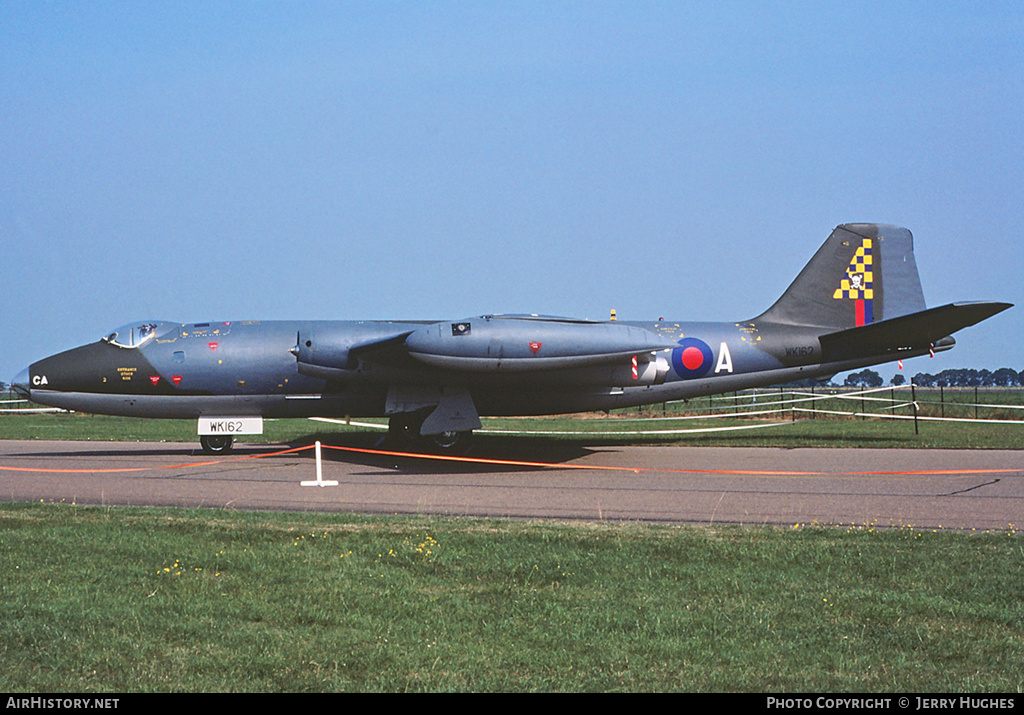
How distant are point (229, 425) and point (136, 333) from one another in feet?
9.72

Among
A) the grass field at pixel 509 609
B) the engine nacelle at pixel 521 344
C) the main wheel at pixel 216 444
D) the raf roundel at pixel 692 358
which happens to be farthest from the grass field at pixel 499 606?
the raf roundel at pixel 692 358

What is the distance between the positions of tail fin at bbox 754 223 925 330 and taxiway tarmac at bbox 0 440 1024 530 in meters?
3.58

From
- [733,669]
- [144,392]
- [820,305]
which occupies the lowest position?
[733,669]

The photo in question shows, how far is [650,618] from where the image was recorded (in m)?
6.16

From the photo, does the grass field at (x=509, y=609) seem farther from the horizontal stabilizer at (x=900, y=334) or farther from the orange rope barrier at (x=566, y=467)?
the horizontal stabilizer at (x=900, y=334)

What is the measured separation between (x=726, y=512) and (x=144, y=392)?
1386 cm

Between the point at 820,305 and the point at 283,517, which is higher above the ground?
the point at 820,305

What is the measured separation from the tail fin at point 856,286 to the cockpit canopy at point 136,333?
1453 cm

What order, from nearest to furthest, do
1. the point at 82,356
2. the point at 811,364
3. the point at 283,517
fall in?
1. the point at 283,517
2. the point at 82,356
3. the point at 811,364

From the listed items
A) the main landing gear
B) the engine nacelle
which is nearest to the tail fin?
the engine nacelle

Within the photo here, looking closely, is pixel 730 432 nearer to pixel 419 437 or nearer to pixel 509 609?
pixel 419 437

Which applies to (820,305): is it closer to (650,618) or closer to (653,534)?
(653,534)

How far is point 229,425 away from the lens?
19922mm

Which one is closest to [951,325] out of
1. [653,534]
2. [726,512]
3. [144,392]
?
[726,512]
